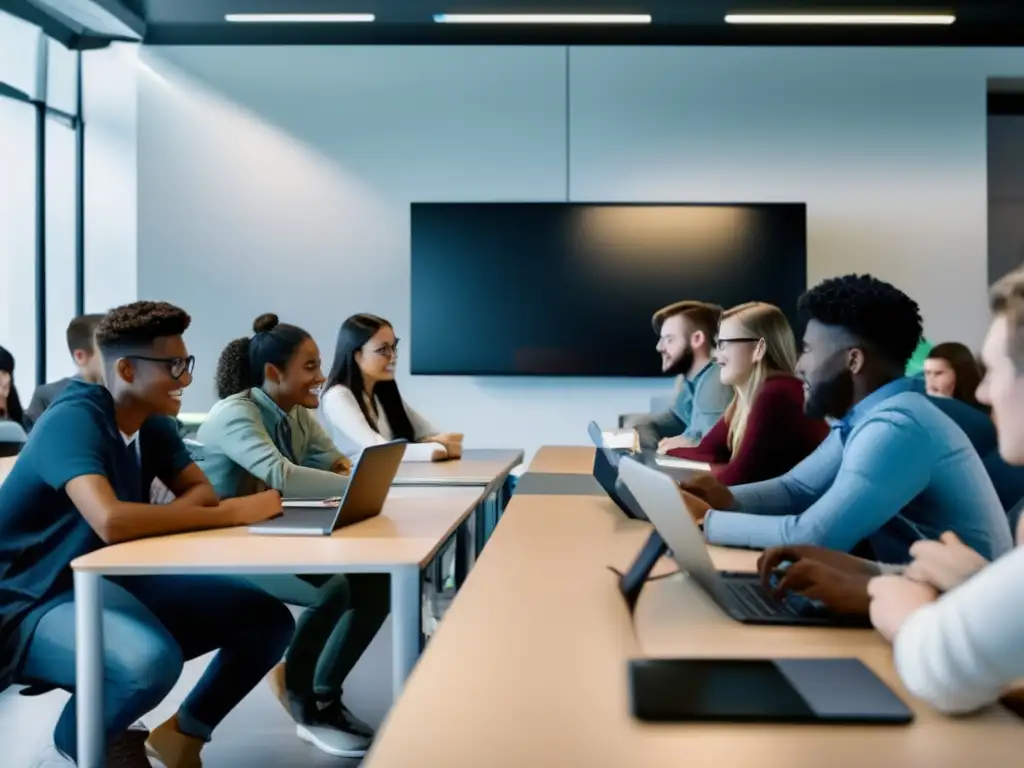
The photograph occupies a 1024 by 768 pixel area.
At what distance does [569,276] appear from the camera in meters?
6.65

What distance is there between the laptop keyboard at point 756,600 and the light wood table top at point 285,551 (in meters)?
0.68

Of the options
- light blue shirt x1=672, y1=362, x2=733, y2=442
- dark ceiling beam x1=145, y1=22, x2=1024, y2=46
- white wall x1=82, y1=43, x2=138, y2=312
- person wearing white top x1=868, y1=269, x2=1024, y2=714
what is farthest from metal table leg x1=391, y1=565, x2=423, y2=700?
white wall x1=82, y1=43, x2=138, y2=312

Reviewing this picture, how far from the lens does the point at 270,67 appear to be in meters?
6.93

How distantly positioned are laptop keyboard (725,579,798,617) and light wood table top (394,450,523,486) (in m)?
1.80

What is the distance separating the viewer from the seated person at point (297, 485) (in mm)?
3055

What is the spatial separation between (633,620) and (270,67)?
6.10m

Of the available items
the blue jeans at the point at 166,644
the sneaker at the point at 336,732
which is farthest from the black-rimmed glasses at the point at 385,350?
the blue jeans at the point at 166,644

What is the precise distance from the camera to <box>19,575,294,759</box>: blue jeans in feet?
7.21

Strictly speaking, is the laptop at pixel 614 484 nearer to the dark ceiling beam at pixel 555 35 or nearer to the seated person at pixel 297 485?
the seated person at pixel 297 485

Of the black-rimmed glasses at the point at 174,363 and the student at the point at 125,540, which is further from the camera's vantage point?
the black-rimmed glasses at the point at 174,363

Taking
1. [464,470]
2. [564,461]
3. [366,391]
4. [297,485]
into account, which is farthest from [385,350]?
[297,485]

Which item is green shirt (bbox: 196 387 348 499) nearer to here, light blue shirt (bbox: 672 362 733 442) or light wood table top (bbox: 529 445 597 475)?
light wood table top (bbox: 529 445 597 475)

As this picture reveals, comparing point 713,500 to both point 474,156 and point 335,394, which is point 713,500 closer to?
point 335,394

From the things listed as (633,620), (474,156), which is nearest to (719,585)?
(633,620)
